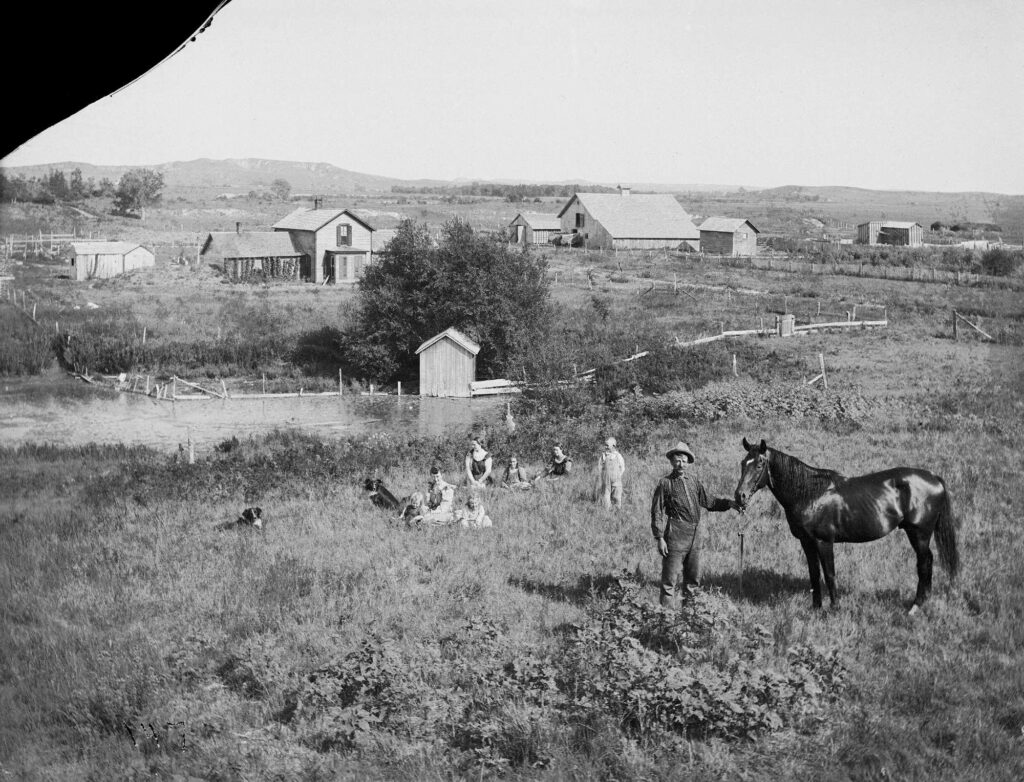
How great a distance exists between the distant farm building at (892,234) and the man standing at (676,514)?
78.0 metres

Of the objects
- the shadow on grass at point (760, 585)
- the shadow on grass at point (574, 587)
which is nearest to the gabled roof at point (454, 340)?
the shadow on grass at point (574, 587)

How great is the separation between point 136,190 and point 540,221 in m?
39.8

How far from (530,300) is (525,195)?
135529 mm

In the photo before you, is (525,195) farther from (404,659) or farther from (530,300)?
(404,659)

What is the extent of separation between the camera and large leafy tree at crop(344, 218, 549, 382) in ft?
116

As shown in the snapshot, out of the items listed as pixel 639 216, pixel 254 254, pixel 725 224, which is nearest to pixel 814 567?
pixel 254 254

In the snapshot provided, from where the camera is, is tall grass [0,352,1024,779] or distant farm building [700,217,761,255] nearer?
tall grass [0,352,1024,779]

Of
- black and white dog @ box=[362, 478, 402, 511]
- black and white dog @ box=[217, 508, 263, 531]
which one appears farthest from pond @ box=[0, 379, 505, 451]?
black and white dog @ box=[362, 478, 402, 511]

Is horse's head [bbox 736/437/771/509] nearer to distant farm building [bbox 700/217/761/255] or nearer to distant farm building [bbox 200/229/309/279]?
distant farm building [bbox 200/229/309/279]

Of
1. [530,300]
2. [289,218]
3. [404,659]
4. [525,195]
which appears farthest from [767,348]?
[525,195]

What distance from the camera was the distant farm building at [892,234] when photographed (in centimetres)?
8275

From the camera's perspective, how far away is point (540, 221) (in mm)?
83438

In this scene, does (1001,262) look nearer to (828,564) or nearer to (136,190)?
(828,564)

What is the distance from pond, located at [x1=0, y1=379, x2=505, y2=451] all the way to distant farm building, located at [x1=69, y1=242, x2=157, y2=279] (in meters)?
22.6
